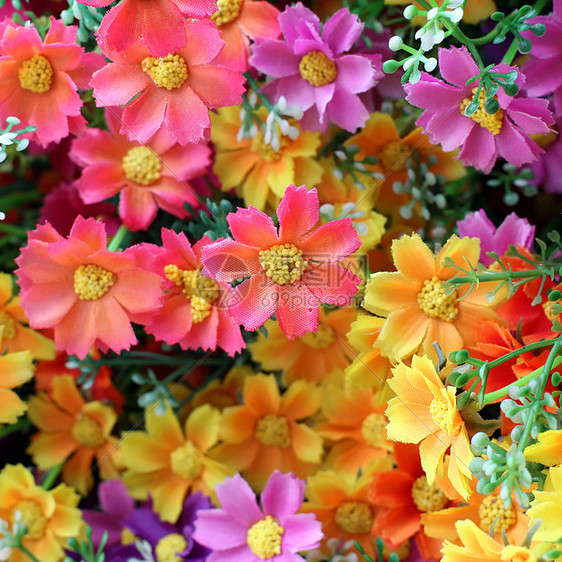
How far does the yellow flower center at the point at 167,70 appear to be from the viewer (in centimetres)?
65

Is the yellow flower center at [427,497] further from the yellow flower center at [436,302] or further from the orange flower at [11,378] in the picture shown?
the orange flower at [11,378]

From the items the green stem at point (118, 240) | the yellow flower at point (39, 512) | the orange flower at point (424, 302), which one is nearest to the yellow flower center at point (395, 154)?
the orange flower at point (424, 302)

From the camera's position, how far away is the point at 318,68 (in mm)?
739

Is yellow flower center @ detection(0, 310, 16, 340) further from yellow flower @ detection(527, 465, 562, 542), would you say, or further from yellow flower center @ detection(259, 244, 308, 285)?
yellow flower @ detection(527, 465, 562, 542)

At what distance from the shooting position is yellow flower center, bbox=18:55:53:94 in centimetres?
71

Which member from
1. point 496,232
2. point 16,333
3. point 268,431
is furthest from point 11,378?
point 496,232

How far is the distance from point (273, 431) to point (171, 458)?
0.12m

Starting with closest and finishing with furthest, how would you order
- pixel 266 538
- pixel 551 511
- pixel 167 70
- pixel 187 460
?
pixel 551 511 → pixel 167 70 → pixel 266 538 → pixel 187 460

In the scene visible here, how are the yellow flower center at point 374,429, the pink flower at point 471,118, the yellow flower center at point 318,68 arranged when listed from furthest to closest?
the yellow flower center at point 374,429
the yellow flower center at point 318,68
the pink flower at point 471,118

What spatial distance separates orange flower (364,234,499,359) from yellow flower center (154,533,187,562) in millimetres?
346

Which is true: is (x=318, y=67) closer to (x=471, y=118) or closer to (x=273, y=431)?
(x=471, y=118)

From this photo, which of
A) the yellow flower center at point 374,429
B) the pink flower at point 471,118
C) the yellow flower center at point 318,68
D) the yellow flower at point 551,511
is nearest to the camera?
the yellow flower at point 551,511

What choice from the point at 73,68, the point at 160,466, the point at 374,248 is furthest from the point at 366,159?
the point at 160,466

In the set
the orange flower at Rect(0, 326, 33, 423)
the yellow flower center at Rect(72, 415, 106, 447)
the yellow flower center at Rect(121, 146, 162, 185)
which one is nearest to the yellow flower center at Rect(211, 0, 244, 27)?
the yellow flower center at Rect(121, 146, 162, 185)
